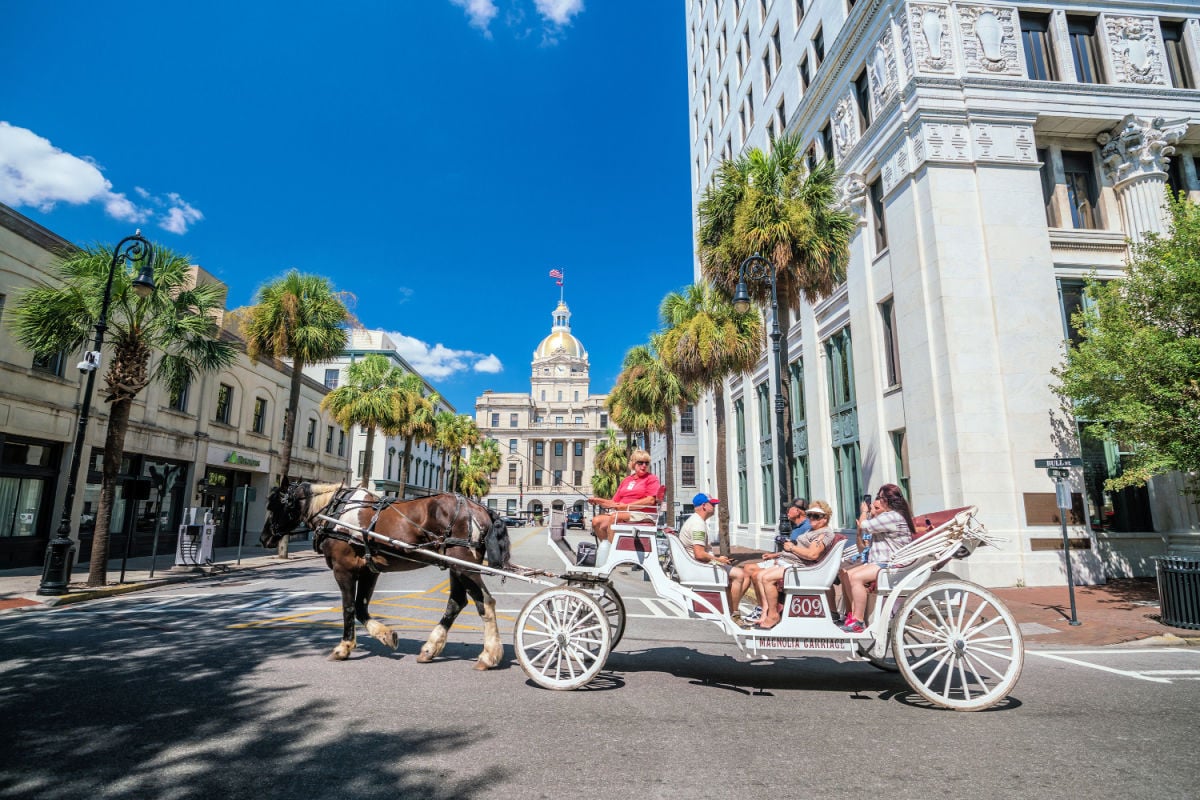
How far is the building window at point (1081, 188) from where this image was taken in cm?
1802

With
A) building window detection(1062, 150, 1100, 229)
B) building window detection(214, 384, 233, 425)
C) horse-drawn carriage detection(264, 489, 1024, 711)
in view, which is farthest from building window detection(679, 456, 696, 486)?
horse-drawn carriage detection(264, 489, 1024, 711)

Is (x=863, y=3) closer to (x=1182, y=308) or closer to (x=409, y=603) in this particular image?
(x=1182, y=308)

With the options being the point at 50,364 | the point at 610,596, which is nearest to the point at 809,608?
the point at 610,596

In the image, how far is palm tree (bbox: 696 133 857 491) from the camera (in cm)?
1609

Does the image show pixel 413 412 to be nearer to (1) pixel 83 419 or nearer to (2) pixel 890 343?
(1) pixel 83 419

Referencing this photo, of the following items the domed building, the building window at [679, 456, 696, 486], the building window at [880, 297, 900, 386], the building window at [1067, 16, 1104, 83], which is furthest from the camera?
the domed building

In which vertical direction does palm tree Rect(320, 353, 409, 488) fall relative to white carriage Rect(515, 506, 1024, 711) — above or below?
above

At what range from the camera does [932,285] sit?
16.7m

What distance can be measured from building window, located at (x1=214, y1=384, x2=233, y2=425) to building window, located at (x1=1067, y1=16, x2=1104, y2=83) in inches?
1310

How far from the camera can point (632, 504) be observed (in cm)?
662

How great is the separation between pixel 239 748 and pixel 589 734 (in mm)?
2424

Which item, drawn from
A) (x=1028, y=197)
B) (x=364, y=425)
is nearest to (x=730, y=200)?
(x=1028, y=197)

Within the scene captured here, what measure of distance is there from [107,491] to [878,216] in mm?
22550

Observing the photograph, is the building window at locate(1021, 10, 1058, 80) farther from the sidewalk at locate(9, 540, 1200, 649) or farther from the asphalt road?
the asphalt road
